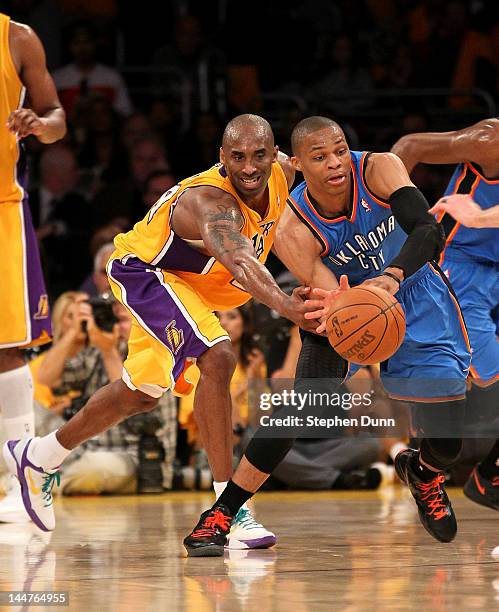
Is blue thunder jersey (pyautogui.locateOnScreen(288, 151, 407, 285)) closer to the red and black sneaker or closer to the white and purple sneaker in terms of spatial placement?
the red and black sneaker

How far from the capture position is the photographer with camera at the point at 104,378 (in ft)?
23.9

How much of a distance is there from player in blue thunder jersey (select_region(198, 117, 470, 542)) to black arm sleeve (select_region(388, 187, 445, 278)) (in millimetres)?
68

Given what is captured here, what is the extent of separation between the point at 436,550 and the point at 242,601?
1.30 metres

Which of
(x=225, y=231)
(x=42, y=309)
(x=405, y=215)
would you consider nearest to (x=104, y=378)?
(x=42, y=309)

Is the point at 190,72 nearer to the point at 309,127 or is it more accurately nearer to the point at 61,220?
the point at 61,220

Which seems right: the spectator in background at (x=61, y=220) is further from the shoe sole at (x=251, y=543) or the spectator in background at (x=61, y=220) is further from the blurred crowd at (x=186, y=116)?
the shoe sole at (x=251, y=543)

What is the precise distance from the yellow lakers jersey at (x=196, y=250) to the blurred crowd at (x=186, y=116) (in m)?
1.90

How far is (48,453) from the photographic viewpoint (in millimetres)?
5391

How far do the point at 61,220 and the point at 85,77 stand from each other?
5.15ft

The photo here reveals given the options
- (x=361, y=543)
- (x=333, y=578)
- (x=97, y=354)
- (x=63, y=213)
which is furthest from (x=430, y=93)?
(x=333, y=578)

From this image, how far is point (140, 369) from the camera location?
16.5ft

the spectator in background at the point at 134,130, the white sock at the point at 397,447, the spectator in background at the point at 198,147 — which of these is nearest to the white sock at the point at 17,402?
the white sock at the point at 397,447

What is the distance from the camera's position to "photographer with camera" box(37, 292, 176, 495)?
7.29 m

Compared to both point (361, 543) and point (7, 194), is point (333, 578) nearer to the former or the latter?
point (361, 543)
